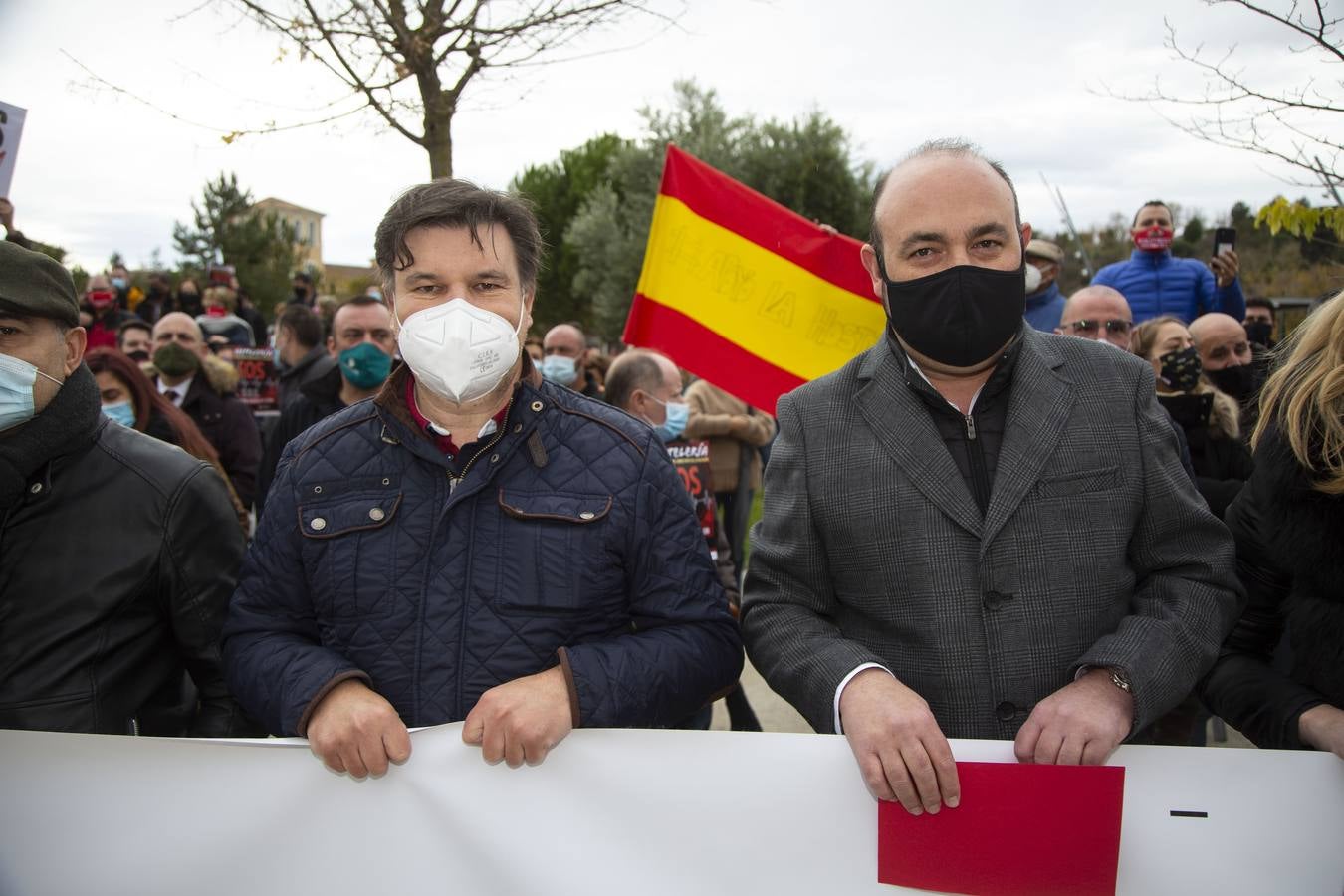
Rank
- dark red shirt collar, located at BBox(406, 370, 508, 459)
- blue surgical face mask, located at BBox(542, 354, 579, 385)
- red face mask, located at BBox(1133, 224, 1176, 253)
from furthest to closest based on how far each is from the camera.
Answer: blue surgical face mask, located at BBox(542, 354, 579, 385) < red face mask, located at BBox(1133, 224, 1176, 253) < dark red shirt collar, located at BBox(406, 370, 508, 459)

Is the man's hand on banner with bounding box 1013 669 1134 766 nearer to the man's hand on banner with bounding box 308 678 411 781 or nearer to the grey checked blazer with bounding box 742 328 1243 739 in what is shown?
the grey checked blazer with bounding box 742 328 1243 739

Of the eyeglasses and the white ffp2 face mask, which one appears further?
the eyeglasses

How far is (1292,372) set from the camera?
1.98m

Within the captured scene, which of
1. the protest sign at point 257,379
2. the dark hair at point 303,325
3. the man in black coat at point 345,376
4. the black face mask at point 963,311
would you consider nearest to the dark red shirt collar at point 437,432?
the black face mask at point 963,311

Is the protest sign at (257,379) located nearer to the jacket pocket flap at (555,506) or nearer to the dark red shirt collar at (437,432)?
the dark red shirt collar at (437,432)

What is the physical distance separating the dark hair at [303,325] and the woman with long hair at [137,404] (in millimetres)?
1481

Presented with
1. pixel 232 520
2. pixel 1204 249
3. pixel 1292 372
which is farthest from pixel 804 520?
pixel 1204 249

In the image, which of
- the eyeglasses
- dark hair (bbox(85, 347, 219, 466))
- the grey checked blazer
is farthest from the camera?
the eyeglasses

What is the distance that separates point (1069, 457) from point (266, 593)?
1685mm

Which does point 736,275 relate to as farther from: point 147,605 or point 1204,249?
point 1204,249

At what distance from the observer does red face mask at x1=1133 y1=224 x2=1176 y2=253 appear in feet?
19.3

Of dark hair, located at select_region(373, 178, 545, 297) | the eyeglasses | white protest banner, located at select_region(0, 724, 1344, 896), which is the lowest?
white protest banner, located at select_region(0, 724, 1344, 896)

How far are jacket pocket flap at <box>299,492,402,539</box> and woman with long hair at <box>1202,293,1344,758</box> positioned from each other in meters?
1.79

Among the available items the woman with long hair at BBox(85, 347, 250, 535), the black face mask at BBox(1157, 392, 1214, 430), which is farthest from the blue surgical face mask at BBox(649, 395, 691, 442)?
the black face mask at BBox(1157, 392, 1214, 430)
